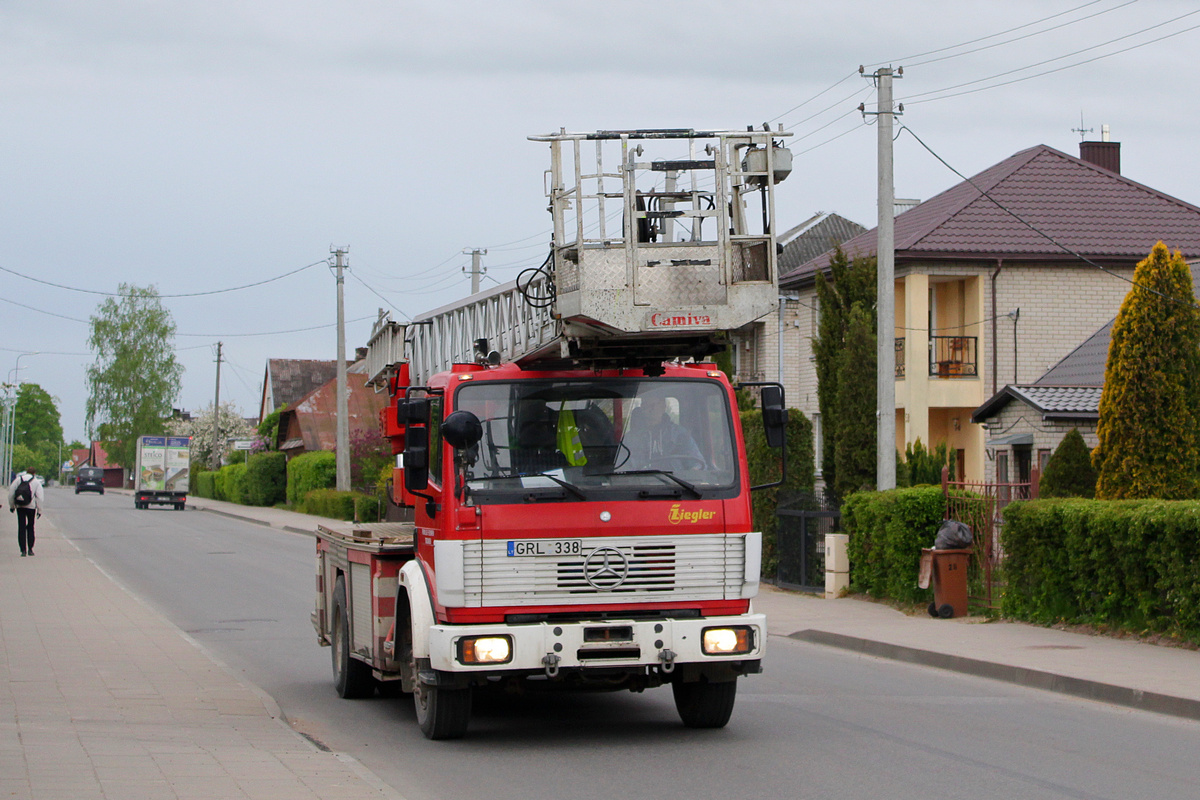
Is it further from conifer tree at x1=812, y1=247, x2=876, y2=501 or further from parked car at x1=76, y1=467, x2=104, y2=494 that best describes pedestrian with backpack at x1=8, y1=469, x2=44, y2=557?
parked car at x1=76, y1=467, x2=104, y2=494

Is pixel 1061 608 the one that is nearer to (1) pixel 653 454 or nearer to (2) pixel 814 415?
(1) pixel 653 454

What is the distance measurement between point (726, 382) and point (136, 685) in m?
5.46

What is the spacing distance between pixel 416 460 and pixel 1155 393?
11.7m

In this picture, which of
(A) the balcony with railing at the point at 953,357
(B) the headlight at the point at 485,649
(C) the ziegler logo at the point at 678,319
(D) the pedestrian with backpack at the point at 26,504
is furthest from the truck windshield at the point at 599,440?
(A) the balcony with railing at the point at 953,357

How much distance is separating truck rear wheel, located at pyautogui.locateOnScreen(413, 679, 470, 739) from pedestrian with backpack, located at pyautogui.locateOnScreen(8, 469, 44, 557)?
19984 millimetres

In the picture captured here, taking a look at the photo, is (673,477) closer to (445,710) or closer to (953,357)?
(445,710)

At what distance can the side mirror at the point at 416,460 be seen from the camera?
8961mm

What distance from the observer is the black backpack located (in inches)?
1059

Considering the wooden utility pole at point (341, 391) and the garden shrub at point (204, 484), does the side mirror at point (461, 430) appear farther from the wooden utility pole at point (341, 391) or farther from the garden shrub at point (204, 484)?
the garden shrub at point (204, 484)

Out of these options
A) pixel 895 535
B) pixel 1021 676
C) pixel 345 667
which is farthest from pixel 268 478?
pixel 1021 676

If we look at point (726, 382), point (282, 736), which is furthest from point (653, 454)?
point (282, 736)

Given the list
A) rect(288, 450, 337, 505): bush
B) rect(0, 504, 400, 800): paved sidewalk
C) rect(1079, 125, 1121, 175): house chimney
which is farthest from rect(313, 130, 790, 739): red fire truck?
rect(288, 450, 337, 505): bush

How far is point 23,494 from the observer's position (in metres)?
27.0

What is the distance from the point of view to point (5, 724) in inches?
354
